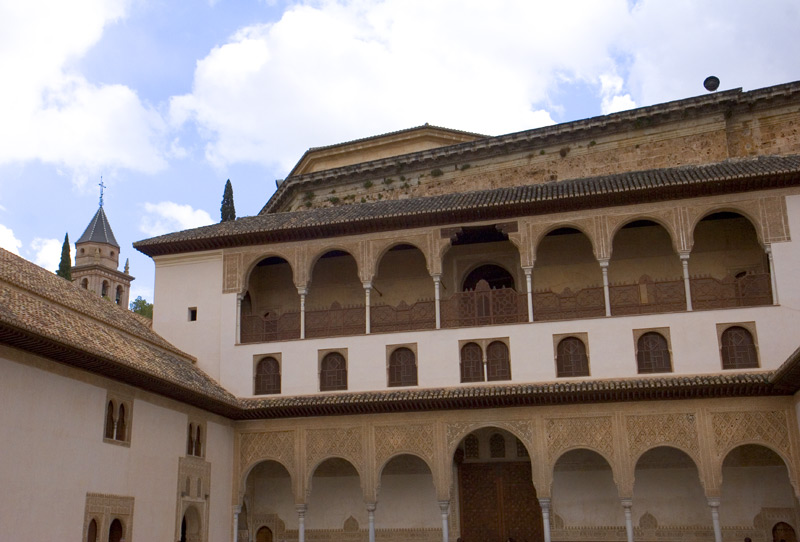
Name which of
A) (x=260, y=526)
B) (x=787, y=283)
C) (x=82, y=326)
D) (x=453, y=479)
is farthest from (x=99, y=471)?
(x=787, y=283)

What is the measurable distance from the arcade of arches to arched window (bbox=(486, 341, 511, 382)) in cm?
60

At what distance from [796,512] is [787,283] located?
452 centimetres

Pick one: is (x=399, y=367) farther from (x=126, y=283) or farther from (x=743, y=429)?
(x=126, y=283)

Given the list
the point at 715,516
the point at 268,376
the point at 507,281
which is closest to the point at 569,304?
the point at 507,281

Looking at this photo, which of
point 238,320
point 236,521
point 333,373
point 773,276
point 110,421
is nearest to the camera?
point 110,421

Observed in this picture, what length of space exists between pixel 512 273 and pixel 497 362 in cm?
291

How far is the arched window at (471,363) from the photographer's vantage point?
58.6ft

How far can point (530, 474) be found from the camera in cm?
1898

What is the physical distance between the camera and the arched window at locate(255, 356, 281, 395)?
1908cm

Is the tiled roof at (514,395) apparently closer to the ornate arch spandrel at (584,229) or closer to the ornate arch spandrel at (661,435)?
the ornate arch spandrel at (661,435)

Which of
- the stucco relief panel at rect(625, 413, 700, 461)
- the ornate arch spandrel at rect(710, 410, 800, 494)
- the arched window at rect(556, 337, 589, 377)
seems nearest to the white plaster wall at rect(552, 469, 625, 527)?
the stucco relief panel at rect(625, 413, 700, 461)

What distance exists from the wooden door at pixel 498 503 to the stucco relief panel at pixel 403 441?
2110 millimetres

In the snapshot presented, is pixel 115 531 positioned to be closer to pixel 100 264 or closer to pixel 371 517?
pixel 371 517

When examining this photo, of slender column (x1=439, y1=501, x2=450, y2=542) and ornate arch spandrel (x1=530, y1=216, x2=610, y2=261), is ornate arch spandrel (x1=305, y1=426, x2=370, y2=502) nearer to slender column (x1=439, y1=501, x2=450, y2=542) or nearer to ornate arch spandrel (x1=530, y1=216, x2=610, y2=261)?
slender column (x1=439, y1=501, x2=450, y2=542)
